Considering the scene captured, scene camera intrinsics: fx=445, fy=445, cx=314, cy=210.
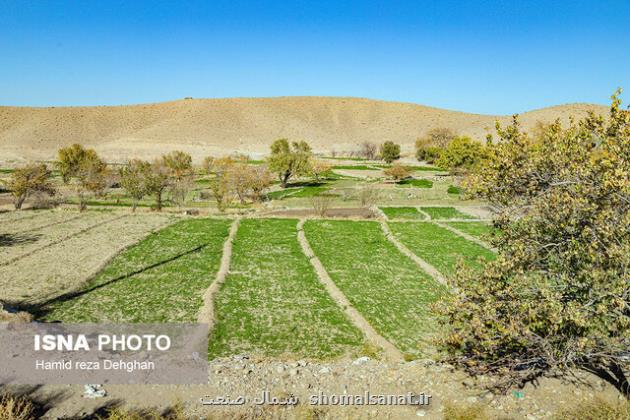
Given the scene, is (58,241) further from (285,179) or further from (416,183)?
(416,183)

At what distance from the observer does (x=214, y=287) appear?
20.2 meters

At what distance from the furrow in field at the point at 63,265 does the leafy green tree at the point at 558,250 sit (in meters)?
17.7

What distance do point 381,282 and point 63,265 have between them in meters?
16.5

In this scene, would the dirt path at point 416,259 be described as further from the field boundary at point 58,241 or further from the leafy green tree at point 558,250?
the field boundary at point 58,241

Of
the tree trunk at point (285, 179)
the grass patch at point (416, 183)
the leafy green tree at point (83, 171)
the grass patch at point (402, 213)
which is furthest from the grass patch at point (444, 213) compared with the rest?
the leafy green tree at point (83, 171)

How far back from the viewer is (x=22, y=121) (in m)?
155

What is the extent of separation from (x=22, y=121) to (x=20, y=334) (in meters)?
172

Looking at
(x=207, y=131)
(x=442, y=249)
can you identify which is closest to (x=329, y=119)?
(x=207, y=131)

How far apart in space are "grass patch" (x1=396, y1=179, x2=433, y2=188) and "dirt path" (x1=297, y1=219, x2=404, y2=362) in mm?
41108

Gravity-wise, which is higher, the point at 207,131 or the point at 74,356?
the point at 207,131

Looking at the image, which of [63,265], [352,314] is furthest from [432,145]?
[352,314]

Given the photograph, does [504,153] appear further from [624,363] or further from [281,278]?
[281,278]

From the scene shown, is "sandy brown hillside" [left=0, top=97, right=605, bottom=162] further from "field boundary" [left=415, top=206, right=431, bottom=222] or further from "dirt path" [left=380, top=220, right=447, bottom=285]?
"dirt path" [left=380, top=220, right=447, bottom=285]

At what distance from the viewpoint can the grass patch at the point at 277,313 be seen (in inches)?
585
